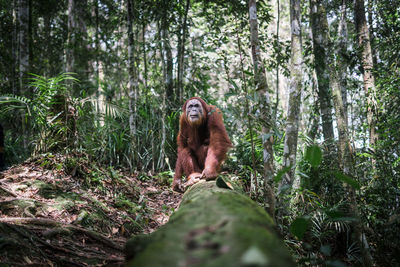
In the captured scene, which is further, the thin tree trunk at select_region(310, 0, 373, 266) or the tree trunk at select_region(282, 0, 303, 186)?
the tree trunk at select_region(282, 0, 303, 186)

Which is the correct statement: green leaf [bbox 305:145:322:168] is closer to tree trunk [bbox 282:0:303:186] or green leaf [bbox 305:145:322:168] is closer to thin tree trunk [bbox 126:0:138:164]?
tree trunk [bbox 282:0:303:186]

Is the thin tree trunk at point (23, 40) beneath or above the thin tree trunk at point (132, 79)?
above

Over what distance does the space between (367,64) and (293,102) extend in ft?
7.70

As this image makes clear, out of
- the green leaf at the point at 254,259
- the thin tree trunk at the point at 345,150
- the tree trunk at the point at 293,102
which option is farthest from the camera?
the tree trunk at the point at 293,102

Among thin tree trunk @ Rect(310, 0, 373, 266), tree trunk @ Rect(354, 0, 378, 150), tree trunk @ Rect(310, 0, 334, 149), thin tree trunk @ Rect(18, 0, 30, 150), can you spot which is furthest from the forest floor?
thin tree trunk @ Rect(18, 0, 30, 150)

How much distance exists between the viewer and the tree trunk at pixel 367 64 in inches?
201

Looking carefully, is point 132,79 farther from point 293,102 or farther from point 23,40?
point 23,40

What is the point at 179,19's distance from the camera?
767 cm

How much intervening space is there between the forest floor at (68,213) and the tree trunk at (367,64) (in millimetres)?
3836

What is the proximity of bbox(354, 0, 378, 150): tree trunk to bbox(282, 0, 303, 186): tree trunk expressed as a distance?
159cm

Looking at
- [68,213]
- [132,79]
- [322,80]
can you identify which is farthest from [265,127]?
[132,79]

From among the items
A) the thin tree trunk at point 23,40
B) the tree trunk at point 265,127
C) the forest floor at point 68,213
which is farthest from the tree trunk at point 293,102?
the thin tree trunk at point 23,40

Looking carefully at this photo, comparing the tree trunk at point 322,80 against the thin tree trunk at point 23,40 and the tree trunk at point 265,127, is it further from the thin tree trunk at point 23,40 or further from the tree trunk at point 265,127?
the thin tree trunk at point 23,40

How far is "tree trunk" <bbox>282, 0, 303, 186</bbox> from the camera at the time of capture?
3.94m
